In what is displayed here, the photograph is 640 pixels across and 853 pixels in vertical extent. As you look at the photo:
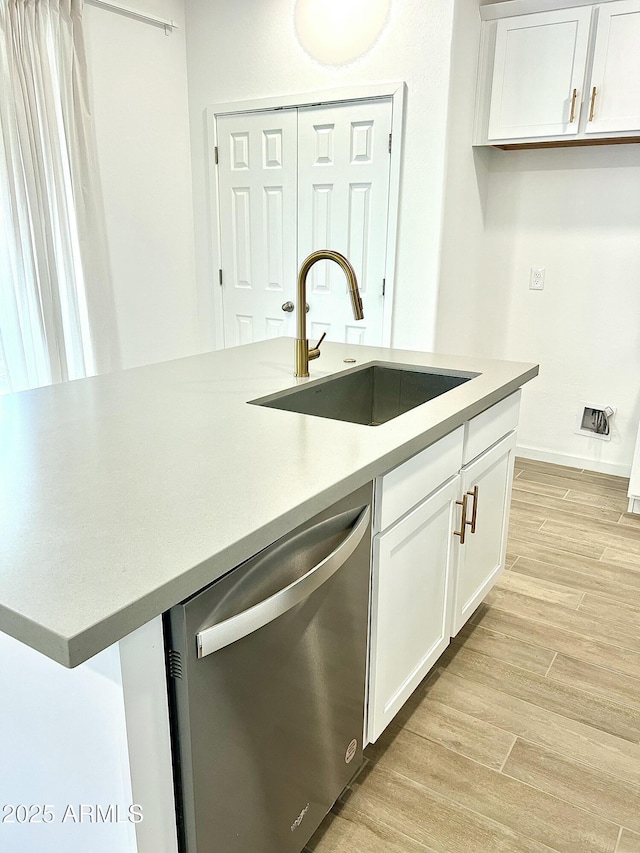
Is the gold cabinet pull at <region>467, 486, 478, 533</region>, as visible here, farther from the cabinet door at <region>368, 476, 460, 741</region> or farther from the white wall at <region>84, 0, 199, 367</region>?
the white wall at <region>84, 0, 199, 367</region>

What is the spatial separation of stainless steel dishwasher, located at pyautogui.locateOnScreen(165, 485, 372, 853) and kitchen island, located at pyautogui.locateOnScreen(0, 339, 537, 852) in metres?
0.05

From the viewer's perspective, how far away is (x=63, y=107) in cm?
313

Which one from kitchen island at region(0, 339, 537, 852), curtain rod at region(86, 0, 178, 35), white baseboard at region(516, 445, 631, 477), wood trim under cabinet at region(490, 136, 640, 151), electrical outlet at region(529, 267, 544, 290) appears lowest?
white baseboard at region(516, 445, 631, 477)

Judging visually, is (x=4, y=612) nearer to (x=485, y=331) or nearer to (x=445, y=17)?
(x=445, y=17)

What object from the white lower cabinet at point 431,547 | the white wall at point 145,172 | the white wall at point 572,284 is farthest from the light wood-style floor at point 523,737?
the white wall at point 145,172

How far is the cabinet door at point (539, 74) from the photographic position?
311cm

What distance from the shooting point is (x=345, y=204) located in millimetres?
3580

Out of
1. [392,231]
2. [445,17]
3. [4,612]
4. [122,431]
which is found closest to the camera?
[4,612]

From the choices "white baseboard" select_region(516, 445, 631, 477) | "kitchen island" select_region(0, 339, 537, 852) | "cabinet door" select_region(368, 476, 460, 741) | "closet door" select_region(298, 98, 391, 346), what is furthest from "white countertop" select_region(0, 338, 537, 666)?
"white baseboard" select_region(516, 445, 631, 477)

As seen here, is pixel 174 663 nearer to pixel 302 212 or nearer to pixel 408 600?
pixel 408 600

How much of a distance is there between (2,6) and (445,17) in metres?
2.01

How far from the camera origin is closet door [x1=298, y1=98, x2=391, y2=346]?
3.42 meters

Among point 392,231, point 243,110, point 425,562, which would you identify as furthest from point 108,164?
point 425,562

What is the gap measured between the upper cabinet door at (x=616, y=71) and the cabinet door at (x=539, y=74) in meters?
0.07
